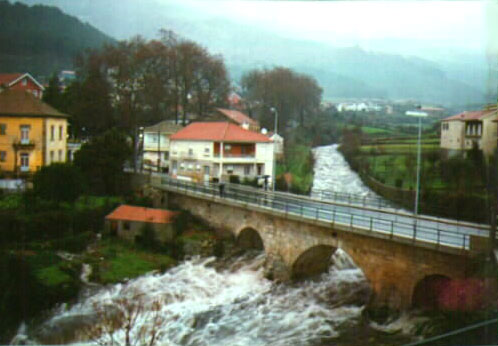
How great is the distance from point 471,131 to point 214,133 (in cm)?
186

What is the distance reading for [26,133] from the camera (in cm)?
297

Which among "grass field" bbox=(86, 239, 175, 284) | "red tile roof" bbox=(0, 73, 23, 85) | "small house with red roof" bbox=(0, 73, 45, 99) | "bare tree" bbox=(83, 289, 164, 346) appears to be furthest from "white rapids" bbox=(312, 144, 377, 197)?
"red tile roof" bbox=(0, 73, 23, 85)

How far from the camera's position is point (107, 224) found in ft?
11.5

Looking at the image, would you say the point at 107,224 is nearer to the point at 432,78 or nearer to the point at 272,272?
the point at 272,272

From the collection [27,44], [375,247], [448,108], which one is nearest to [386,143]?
[448,108]

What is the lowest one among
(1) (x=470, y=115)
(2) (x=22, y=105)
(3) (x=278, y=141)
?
(3) (x=278, y=141)

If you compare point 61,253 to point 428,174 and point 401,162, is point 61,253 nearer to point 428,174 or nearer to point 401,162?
point 401,162

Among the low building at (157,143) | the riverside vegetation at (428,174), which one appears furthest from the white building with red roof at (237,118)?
the riverside vegetation at (428,174)

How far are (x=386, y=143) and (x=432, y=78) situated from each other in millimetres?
617

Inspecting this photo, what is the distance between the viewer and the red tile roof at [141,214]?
11.7ft

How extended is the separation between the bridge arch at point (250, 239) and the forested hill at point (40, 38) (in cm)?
238

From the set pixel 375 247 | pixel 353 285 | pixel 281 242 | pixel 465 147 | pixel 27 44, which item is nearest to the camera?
pixel 27 44

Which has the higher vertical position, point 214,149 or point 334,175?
point 214,149

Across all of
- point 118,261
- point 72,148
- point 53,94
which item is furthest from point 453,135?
point 53,94
